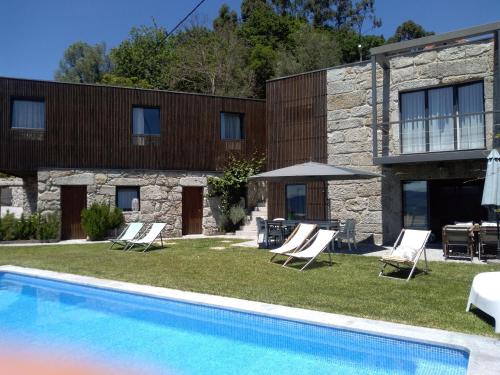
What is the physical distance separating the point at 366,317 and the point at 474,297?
1.47 metres

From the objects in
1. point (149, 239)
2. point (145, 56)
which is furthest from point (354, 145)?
point (145, 56)

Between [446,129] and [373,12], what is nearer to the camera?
[446,129]

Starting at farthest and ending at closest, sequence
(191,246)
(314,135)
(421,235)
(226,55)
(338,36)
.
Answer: (338,36)
(226,55)
(314,135)
(191,246)
(421,235)

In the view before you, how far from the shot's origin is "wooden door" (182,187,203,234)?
63.2 feet

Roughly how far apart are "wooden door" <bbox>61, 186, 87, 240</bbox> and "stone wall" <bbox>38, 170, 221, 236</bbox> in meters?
0.24

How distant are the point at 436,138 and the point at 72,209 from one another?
43.6 feet

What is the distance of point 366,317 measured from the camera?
20.1ft

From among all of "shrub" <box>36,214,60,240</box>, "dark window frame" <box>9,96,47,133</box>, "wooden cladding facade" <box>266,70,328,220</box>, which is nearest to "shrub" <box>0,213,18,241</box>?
"shrub" <box>36,214,60,240</box>

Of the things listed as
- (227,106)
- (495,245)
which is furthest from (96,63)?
(495,245)

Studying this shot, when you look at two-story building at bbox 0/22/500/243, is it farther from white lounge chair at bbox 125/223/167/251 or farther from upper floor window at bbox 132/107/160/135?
white lounge chair at bbox 125/223/167/251

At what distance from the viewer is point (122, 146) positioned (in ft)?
59.6

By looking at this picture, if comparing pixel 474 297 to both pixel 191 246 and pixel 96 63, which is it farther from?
pixel 96 63

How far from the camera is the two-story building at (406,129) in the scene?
12.7m

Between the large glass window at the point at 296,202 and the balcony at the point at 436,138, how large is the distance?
11.8 ft
